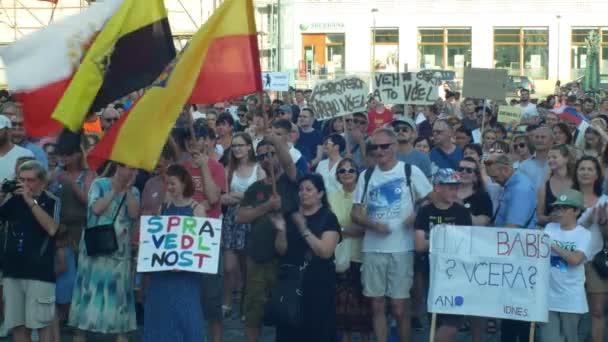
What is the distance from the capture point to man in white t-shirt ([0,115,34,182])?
9.48 m

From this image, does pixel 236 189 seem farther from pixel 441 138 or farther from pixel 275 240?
pixel 441 138

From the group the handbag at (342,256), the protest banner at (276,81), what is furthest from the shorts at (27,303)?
the protest banner at (276,81)

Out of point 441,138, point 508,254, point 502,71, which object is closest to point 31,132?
point 508,254

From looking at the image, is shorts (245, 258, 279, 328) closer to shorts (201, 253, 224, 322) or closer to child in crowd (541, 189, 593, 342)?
shorts (201, 253, 224, 322)

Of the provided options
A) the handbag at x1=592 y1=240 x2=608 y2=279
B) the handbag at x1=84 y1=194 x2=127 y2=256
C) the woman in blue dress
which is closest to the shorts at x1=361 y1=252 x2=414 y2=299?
the handbag at x1=592 y1=240 x2=608 y2=279

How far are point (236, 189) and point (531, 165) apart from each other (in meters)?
2.88

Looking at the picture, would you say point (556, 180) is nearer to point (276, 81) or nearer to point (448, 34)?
point (276, 81)

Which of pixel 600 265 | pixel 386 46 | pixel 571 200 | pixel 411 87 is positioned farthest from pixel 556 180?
pixel 386 46

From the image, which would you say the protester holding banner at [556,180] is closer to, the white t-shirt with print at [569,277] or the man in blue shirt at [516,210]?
the man in blue shirt at [516,210]

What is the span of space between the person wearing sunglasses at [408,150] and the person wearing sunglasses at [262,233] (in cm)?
219

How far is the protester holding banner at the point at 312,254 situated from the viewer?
7.65 meters

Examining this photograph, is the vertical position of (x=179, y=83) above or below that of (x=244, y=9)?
below

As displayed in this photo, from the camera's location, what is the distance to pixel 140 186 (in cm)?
951

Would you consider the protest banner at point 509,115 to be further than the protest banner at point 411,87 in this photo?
Yes
